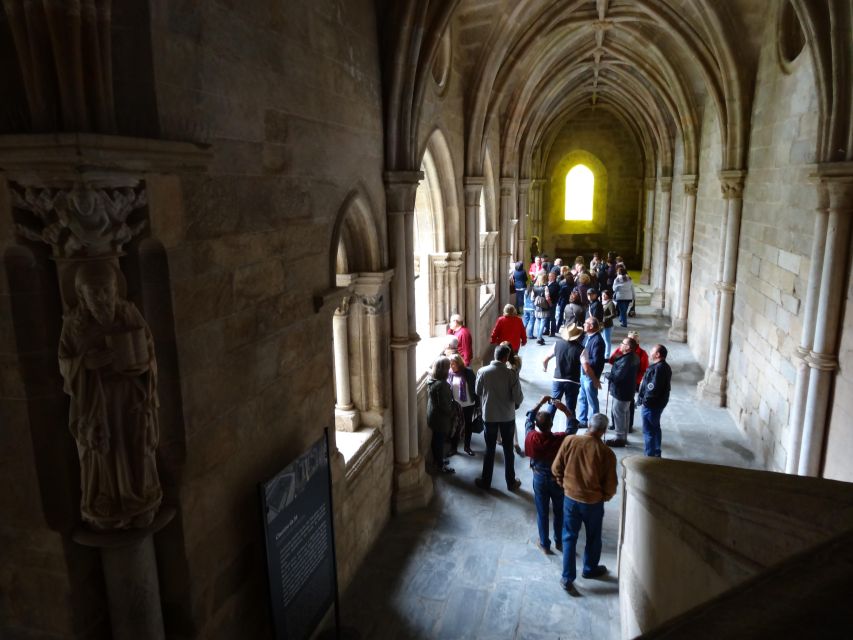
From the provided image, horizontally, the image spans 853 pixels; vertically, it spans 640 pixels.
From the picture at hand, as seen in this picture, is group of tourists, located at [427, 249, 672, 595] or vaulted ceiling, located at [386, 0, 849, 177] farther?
vaulted ceiling, located at [386, 0, 849, 177]

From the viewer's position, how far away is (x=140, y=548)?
278 centimetres

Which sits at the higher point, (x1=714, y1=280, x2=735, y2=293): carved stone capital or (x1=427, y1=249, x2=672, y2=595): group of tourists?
(x1=714, y1=280, x2=735, y2=293): carved stone capital

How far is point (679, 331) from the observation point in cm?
1318

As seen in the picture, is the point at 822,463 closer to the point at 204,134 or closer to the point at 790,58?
the point at 790,58

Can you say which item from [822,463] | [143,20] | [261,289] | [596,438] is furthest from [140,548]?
[822,463]

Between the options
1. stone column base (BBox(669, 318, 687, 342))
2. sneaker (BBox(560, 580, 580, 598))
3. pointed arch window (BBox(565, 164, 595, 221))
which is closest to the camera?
sneaker (BBox(560, 580, 580, 598))

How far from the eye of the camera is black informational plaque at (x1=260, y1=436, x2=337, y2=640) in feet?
11.8

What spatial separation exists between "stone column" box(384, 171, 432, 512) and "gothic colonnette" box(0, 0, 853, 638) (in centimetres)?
3

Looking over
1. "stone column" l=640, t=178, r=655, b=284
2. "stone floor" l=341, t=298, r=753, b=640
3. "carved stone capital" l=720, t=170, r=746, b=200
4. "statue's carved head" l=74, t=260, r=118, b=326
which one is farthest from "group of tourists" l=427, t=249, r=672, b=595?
"stone column" l=640, t=178, r=655, b=284

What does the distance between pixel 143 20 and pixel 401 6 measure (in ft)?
10.3

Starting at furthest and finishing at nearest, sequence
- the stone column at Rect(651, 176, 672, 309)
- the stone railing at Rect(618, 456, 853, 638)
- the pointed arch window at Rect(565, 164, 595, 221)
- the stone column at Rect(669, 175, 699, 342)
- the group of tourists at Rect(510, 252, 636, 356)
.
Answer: the pointed arch window at Rect(565, 164, 595, 221), the stone column at Rect(651, 176, 672, 309), the stone column at Rect(669, 175, 699, 342), the group of tourists at Rect(510, 252, 636, 356), the stone railing at Rect(618, 456, 853, 638)

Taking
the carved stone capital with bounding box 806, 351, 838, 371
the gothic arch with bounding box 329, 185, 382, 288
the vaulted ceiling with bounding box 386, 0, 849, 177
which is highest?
the vaulted ceiling with bounding box 386, 0, 849, 177

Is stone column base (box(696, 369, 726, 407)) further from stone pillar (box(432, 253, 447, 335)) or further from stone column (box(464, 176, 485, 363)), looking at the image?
stone pillar (box(432, 253, 447, 335))

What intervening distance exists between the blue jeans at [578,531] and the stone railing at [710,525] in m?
1.20
